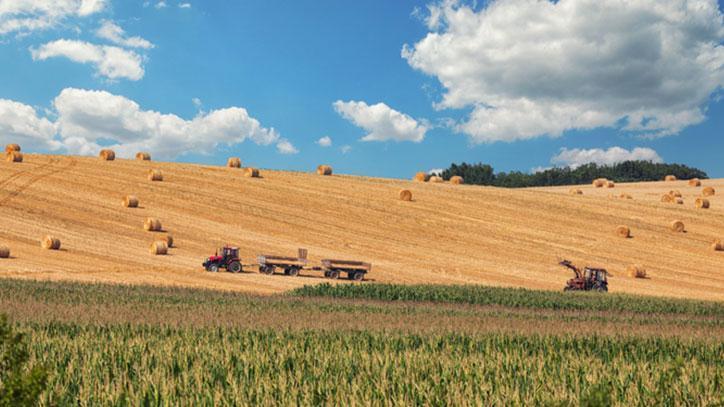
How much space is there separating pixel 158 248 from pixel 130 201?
9.61m

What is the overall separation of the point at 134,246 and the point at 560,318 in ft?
78.9

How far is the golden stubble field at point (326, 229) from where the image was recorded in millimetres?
36000

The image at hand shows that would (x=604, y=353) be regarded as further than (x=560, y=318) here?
No

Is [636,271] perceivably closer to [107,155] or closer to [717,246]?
[717,246]

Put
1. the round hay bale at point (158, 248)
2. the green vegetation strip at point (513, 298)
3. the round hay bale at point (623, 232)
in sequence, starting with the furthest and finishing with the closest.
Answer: the round hay bale at point (623, 232), the round hay bale at point (158, 248), the green vegetation strip at point (513, 298)

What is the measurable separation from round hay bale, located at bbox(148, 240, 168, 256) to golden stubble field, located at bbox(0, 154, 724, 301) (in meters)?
0.52

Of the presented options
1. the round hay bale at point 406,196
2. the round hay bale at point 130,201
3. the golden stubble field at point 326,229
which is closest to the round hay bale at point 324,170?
the golden stubble field at point 326,229

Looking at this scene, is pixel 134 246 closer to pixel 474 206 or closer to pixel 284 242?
pixel 284 242

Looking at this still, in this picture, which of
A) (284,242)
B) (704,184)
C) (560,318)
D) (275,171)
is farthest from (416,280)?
(704,184)

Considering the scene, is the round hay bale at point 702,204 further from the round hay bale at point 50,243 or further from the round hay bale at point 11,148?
the round hay bale at point 11,148

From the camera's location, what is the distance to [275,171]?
207 feet

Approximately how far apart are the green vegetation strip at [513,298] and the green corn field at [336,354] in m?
4.47

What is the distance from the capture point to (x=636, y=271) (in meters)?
42.4

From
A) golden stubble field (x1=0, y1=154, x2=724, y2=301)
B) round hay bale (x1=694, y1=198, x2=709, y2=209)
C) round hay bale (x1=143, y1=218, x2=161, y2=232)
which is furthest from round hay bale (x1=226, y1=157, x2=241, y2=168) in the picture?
round hay bale (x1=694, y1=198, x2=709, y2=209)
